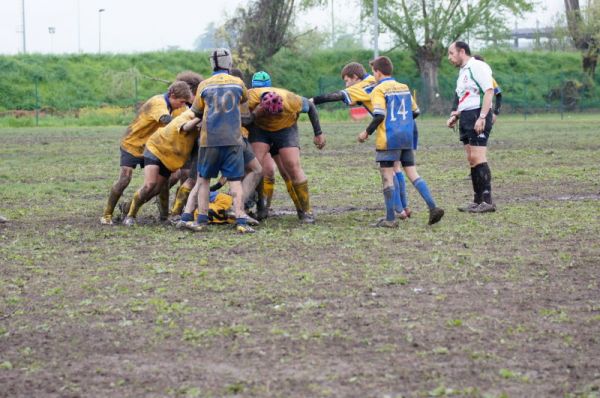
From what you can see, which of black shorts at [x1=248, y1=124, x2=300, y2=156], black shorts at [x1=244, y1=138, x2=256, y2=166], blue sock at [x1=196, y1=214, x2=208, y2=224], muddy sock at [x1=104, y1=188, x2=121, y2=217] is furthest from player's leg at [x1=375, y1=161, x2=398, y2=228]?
muddy sock at [x1=104, y1=188, x2=121, y2=217]

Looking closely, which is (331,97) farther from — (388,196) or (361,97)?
(388,196)

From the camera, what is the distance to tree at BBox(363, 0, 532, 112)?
190ft

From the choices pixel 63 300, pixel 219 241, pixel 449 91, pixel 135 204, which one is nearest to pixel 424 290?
pixel 63 300

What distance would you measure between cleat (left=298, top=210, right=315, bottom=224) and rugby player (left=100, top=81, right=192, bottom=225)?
176cm

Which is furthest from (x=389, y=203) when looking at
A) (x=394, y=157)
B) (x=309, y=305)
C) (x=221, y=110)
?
(x=309, y=305)

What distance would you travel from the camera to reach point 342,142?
2836 centimetres

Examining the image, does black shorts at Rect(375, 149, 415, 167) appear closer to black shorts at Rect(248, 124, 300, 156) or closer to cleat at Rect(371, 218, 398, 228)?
cleat at Rect(371, 218, 398, 228)

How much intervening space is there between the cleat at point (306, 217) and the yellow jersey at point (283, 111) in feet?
3.16

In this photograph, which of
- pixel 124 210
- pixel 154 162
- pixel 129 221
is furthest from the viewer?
pixel 124 210

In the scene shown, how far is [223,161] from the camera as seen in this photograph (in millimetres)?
11078

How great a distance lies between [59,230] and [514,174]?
27.8ft

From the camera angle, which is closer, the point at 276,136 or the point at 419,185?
the point at 419,185

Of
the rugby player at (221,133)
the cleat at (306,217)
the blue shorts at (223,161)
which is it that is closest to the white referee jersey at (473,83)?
the cleat at (306,217)

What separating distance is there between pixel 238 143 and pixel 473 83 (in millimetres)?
3282
